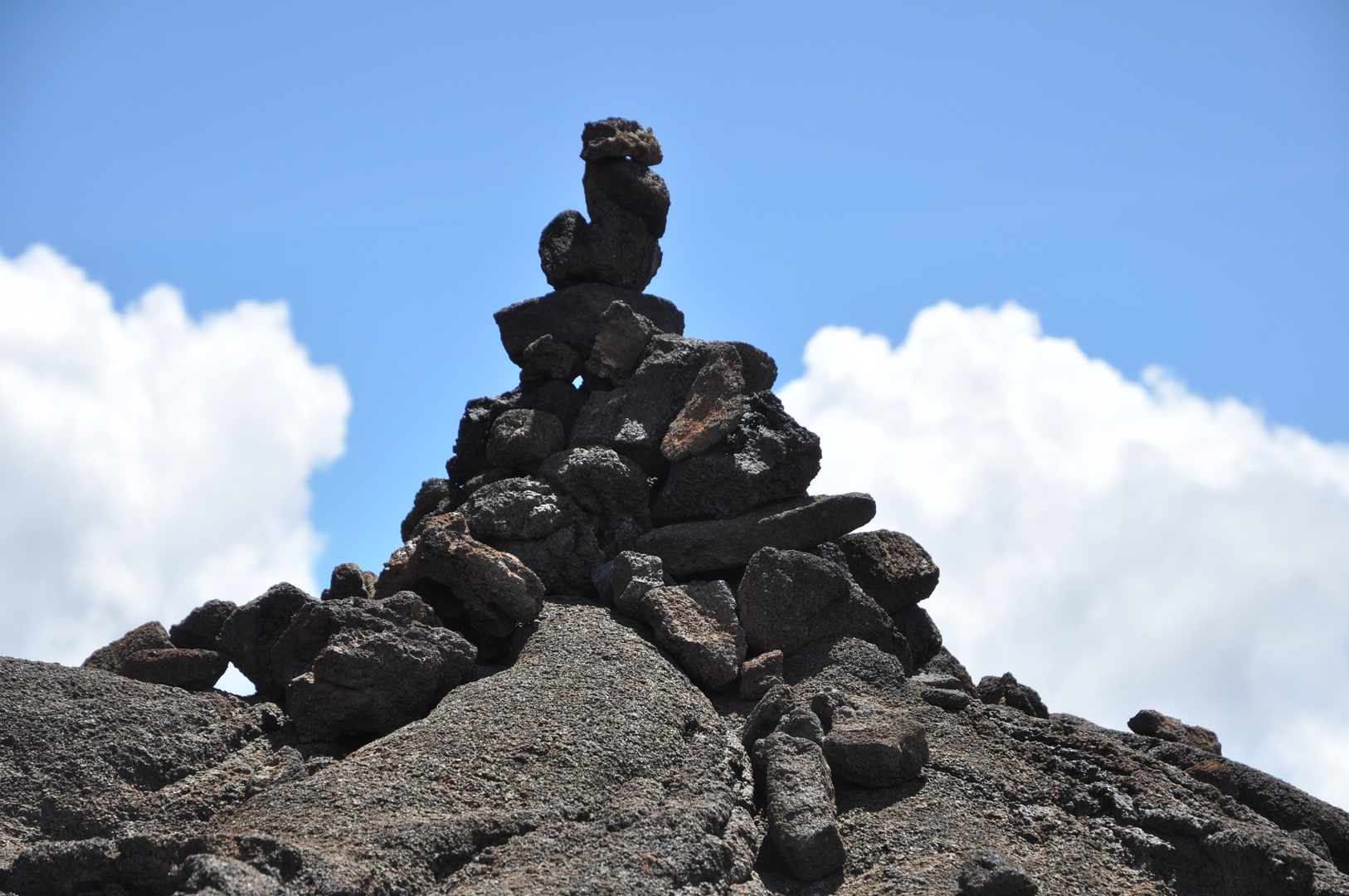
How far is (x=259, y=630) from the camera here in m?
8.01

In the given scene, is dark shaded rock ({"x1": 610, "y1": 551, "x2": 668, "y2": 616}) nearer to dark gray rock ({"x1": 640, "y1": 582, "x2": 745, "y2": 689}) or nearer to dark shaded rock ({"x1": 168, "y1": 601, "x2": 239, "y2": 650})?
dark gray rock ({"x1": 640, "y1": 582, "x2": 745, "y2": 689})

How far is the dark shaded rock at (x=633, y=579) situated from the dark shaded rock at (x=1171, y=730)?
12.5 feet

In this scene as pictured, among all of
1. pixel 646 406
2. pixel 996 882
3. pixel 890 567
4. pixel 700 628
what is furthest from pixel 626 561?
pixel 996 882

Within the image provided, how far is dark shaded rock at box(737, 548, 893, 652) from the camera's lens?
8.09m

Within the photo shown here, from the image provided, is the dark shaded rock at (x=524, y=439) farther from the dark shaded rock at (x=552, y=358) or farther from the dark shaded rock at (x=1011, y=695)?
the dark shaded rock at (x=1011, y=695)

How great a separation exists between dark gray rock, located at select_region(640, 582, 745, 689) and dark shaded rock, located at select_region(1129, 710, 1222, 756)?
321cm

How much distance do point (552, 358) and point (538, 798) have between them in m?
5.08

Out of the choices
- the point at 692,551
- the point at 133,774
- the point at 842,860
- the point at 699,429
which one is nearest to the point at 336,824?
the point at 133,774

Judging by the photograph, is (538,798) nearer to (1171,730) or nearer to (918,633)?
(918,633)

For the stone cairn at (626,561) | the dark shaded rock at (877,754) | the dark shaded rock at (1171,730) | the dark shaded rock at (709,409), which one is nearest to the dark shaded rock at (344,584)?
the stone cairn at (626,561)

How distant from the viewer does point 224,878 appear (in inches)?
187

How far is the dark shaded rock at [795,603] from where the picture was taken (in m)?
8.09

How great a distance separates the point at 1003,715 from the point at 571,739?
2.98 meters

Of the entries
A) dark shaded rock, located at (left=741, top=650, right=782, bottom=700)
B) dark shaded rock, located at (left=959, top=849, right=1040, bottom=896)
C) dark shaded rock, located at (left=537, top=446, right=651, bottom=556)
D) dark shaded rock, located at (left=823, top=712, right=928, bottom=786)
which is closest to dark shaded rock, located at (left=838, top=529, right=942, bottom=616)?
dark shaded rock, located at (left=741, top=650, right=782, bottom=700)
